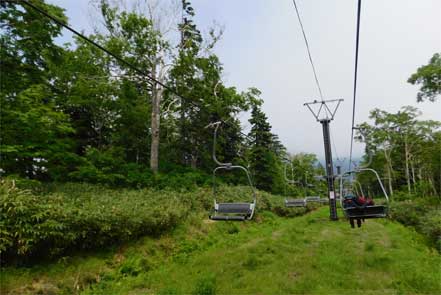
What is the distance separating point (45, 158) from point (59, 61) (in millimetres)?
3169

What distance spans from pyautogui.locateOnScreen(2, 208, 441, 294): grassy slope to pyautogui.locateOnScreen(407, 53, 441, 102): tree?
1223cm

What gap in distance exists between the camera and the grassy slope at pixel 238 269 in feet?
14.5

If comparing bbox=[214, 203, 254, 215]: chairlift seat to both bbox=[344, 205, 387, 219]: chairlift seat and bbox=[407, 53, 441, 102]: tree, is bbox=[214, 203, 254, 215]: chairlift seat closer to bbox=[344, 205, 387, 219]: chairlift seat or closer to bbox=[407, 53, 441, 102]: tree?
bbox=[344, 205, 387, 219]: chairlift seat

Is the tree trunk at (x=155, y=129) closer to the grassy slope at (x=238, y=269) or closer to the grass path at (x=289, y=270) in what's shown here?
A: the grassy slope at (x=238, y=269)

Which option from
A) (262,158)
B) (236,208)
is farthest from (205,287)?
(262,158)

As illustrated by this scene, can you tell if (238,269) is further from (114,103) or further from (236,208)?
(114,103)

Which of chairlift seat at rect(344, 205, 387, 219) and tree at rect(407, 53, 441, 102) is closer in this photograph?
chairlift seat at rect(344, 205, 387, 219)

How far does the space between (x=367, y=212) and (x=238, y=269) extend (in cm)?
281

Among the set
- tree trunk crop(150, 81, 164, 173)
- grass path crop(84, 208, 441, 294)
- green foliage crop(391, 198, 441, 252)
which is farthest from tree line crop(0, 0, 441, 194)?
green foliage crop(391, 198, 441, 252)

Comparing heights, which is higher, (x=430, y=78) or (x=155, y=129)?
(x=430, y=78)

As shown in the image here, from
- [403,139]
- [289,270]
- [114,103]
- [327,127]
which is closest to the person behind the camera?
[289,270]

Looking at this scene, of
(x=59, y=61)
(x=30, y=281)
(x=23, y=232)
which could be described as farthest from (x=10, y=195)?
(x=59, y=61)

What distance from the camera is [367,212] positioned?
5137 millimetres

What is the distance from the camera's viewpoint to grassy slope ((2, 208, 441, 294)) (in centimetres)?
441
